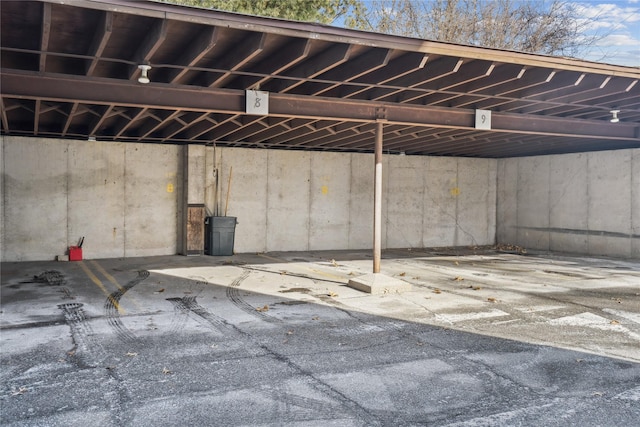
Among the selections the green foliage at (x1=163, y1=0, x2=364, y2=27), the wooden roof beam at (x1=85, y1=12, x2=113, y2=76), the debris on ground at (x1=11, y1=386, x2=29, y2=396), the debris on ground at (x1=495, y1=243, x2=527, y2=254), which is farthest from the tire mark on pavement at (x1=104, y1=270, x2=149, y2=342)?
the green foliage at (x1=163, y1=0, x2=364, y2=27)

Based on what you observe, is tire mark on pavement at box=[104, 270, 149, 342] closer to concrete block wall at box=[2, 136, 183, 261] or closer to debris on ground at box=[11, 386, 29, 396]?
debris on ground at box=[11, 386, 29, 396]

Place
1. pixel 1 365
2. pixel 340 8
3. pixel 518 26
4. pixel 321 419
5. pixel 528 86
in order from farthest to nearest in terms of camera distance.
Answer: pixel 518 26
pixel 340 8
pixel 528 86
pixel 1 365
pixel 321 419

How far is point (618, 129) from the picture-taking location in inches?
495

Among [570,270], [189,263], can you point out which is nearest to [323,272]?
[189,263]

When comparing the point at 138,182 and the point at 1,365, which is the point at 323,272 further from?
the point at 1,365

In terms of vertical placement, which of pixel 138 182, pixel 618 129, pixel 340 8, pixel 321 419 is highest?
pixel 340 8

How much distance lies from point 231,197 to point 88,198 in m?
3.81

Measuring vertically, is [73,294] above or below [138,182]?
below

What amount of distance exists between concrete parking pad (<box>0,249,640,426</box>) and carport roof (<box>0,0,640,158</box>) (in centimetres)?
323

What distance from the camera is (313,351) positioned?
5922 mm

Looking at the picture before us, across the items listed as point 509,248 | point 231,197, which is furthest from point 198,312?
point 509,248

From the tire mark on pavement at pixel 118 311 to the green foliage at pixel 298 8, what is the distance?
12.2 meters

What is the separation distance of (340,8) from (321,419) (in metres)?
22.0

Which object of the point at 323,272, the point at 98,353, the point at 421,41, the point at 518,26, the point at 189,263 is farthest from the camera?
the point at 518,26
